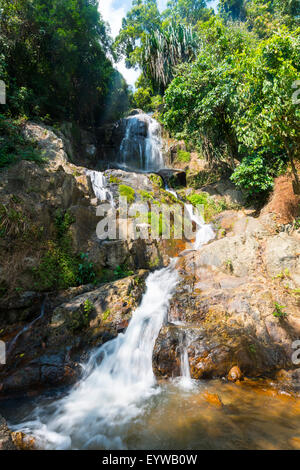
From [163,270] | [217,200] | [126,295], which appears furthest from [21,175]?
[217,200]

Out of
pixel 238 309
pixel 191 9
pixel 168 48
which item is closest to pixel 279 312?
pixel 238 309

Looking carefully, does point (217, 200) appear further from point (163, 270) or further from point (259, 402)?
point (259, 402)

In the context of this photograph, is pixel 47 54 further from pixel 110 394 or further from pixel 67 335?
pixel 110 394

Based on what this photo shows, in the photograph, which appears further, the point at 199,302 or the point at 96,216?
the point at 96,216

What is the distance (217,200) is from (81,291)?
Answer: 8.45 m

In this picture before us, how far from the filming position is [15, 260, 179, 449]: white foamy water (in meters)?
3.01

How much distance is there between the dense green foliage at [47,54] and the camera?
405 inches

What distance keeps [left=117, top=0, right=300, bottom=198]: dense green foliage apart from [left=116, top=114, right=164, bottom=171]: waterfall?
108 inches

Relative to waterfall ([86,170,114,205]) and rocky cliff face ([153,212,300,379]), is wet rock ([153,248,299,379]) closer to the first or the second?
rocky cliff face ([153,212,300,379])

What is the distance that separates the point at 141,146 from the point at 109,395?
1618 cm

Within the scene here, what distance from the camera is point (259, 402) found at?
11.0ft

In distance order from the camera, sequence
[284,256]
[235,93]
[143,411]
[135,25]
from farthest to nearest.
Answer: [135,25]
[235,93]
[284,256]
[143,411]

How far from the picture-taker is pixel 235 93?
30.8ft

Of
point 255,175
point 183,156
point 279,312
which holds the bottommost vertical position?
point 279,312
